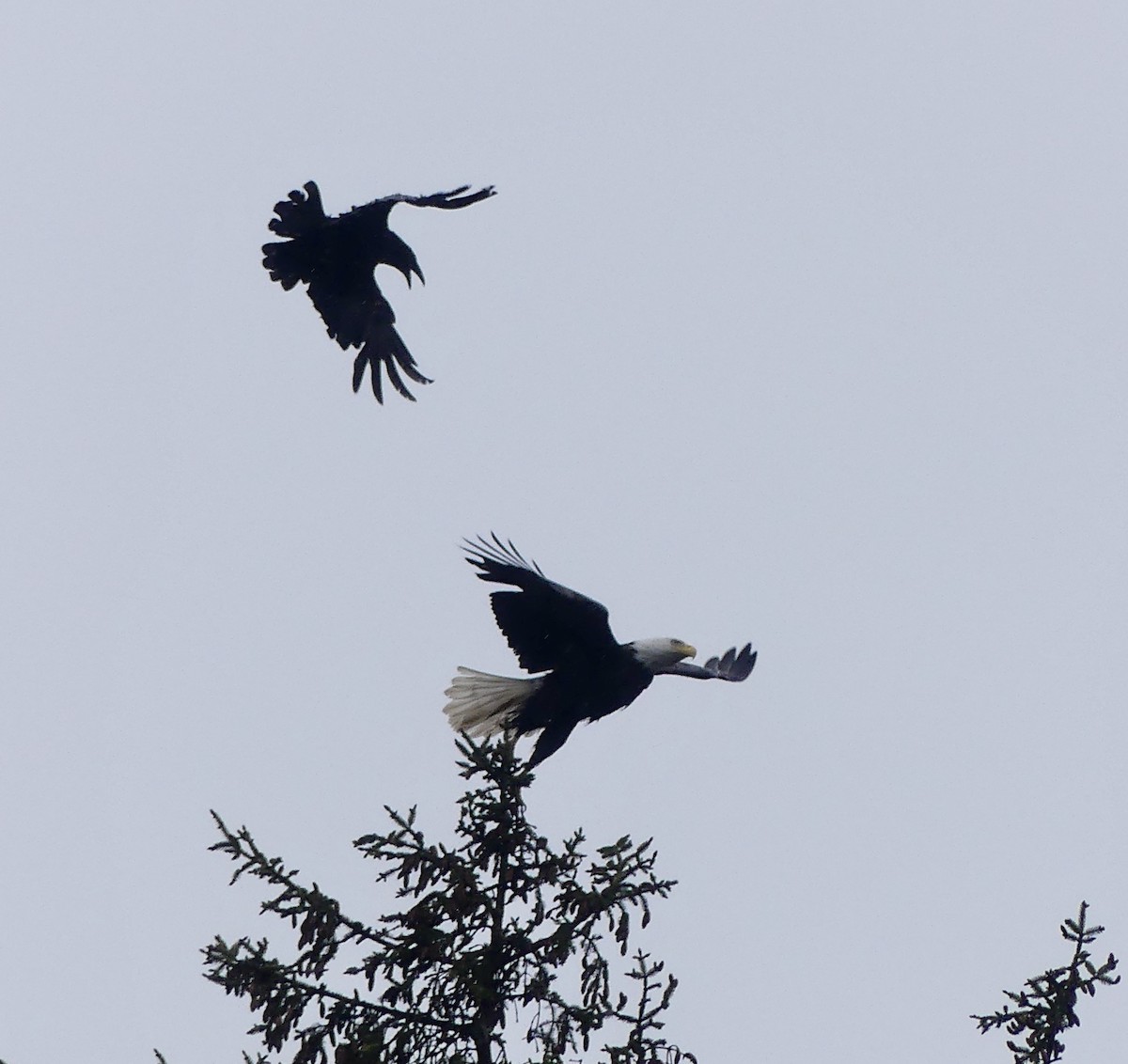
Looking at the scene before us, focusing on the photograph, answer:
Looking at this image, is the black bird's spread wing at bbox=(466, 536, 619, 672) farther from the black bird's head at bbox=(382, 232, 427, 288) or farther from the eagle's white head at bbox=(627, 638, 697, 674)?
the black bird's head at bbox=(382, 232, 427, 288)

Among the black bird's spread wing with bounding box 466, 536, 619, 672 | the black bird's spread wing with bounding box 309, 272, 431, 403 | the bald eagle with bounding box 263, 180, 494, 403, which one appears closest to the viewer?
the black bird's spread wing with bounding box 466, 536, 619, 672

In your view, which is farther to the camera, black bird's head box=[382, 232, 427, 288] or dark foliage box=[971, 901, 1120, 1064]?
black bird's head box=[382, 232, 427, 288]

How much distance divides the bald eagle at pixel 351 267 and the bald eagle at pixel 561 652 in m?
2.90

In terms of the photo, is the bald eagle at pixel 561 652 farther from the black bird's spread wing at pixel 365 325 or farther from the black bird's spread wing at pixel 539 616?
the black bird's spread wing at pixel 365 325

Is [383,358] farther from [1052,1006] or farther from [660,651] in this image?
[1052,1006]

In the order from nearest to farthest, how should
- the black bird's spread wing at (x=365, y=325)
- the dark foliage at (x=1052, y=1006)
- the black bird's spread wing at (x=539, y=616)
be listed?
the dark foliage at (x=1052, y=1006), the black bird's spread wing at (x=539, y=616), the black bird's spread wing at (x=365, y=325)

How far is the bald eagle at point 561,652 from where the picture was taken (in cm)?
994

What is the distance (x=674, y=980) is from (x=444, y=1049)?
837mm

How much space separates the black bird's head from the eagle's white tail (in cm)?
291

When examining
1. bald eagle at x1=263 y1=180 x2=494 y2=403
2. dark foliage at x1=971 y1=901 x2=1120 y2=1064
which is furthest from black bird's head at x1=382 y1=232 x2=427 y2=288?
dark foliage at x1=971 y1=901 x2=1120 y2=1064

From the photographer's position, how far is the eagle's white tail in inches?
424

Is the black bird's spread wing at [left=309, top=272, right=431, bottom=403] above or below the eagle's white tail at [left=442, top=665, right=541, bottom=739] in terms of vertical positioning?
above

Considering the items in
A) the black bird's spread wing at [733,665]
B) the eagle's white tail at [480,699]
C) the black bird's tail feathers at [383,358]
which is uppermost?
the black bird's tail feathers at [383,358]

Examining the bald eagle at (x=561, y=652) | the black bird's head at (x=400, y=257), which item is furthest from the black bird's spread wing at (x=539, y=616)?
the black bird's head at (x=400, y=257)
